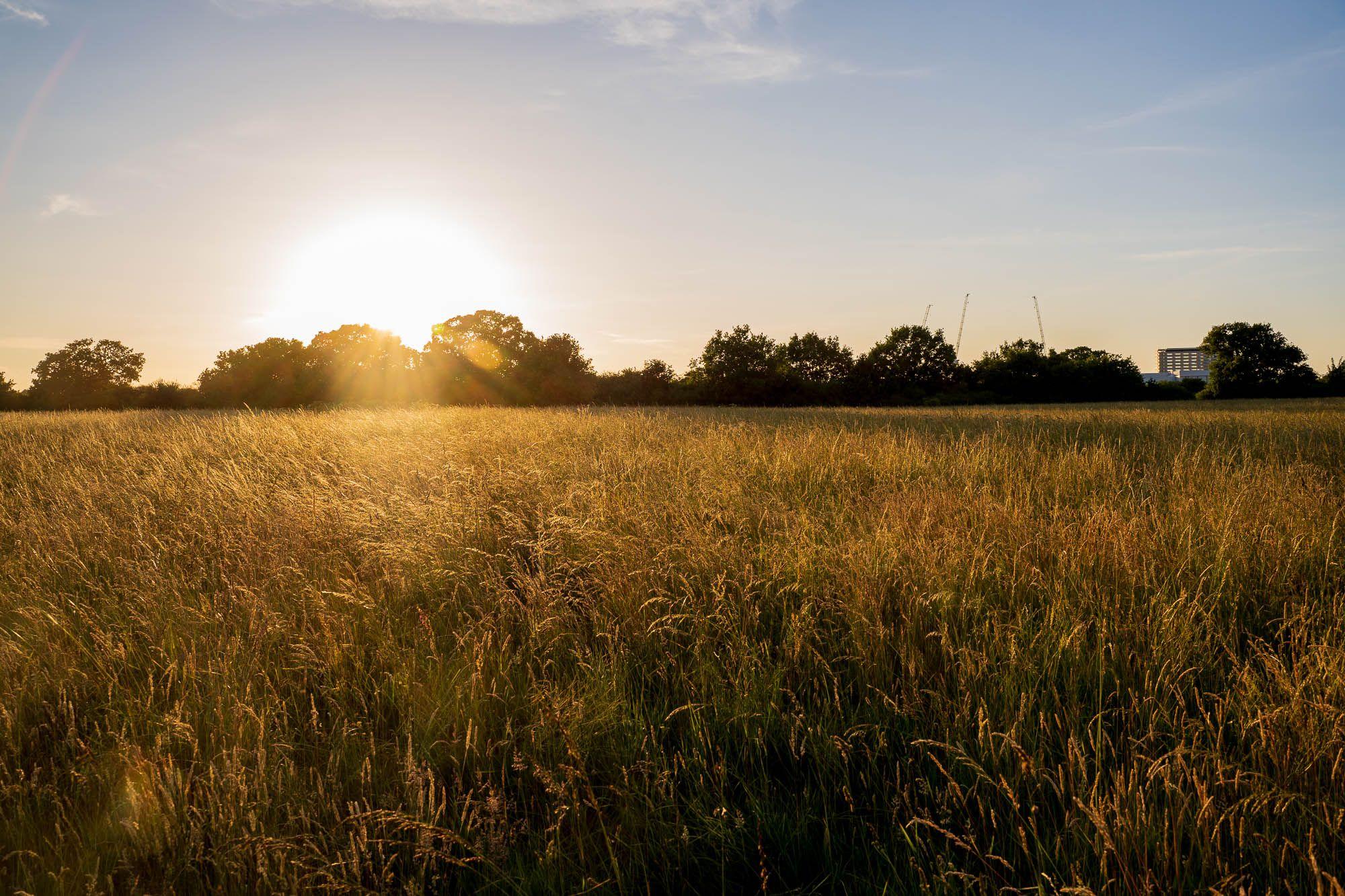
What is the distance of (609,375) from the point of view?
4294 cm

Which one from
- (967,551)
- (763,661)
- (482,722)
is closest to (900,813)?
(763,661)

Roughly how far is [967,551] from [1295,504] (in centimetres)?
287

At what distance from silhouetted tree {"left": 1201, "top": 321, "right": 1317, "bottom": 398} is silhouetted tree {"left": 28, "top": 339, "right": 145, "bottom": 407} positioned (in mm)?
69866

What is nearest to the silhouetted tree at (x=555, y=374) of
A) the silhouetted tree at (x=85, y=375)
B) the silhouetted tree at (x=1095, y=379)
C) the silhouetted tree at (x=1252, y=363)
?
the silhouetted tree at (x=85, y=375)

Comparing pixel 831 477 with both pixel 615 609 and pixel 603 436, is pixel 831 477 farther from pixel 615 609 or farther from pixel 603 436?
pixel 603 436

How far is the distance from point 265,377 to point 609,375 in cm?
2014

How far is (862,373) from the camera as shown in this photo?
41.8 m

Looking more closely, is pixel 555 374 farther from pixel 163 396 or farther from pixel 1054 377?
pixel 1054 377

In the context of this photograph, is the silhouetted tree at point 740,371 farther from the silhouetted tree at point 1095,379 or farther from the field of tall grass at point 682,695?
the field of tall grass at point 682,695

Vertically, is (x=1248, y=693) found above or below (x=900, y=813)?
above

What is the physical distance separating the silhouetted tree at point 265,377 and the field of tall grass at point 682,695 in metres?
35.8

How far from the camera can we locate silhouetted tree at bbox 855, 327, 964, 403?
41.4 metres

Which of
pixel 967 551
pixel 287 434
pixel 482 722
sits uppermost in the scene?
pixel 287 434

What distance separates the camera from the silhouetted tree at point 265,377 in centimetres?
3688
